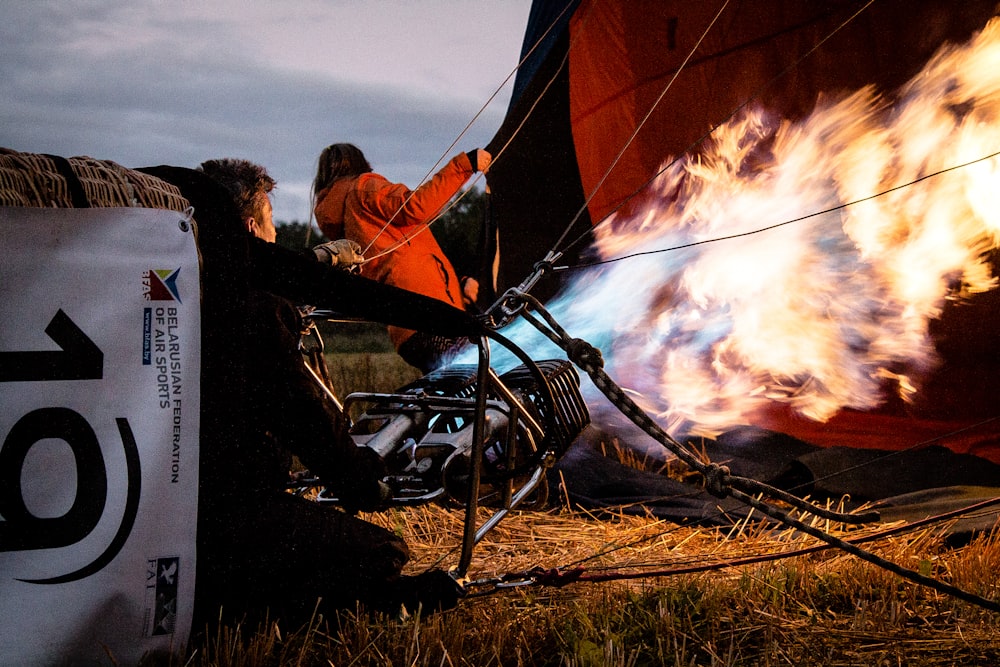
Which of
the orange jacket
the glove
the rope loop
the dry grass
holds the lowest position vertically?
the dry grass

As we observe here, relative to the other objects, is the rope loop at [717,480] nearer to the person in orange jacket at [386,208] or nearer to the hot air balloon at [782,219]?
the hot air balloon at [782,219]

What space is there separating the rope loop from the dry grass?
27 cm

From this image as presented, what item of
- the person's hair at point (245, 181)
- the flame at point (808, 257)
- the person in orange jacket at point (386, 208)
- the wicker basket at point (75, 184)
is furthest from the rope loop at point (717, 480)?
the person in orange jacket at point (386, 208)

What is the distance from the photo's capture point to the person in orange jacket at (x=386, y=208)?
348cm

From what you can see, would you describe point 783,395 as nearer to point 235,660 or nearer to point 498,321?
point 498,321

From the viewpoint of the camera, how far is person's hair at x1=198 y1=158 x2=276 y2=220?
2156 mm

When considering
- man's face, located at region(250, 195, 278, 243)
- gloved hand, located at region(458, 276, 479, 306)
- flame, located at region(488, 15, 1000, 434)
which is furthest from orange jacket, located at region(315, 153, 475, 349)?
man's face, located at region(250, 195, 278, 243)

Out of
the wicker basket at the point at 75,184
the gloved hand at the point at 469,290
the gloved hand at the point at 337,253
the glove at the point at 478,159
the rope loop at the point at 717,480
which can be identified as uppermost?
the glove at the point at 478,159

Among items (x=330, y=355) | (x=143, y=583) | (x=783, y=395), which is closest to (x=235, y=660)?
(x=143, y=583)

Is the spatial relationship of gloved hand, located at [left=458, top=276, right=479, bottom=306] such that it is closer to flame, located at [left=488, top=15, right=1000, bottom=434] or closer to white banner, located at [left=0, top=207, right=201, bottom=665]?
flame, located at [left=488, top=15, right=1000, bottom=434]

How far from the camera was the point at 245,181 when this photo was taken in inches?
85.9

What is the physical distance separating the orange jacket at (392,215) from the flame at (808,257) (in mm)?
667

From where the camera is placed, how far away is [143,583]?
1.22 meters

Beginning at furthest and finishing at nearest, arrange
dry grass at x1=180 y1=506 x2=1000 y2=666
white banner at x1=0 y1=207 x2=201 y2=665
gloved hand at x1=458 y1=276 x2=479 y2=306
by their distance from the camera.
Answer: gloved hand at x1=458 y1=276 x2=479 y2=306, dry grass at x1=180 y1=506 x2=1000 y2=666, white banner at x1=0 y1=207 x2=201 y2=665
